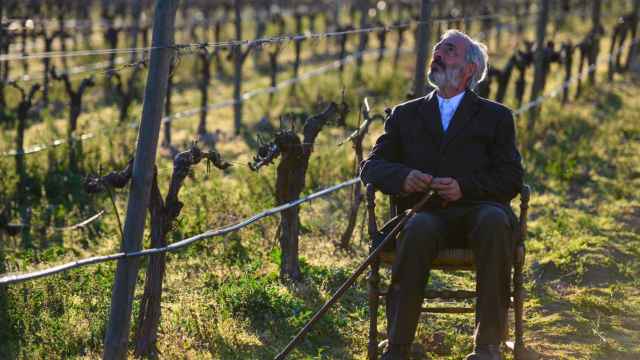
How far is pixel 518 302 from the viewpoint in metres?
4.39

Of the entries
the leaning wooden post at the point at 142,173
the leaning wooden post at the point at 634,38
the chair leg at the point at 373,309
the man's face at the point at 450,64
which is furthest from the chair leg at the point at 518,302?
the leaning wooden post at the point at 634,38

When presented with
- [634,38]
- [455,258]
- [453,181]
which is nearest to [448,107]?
[453,181]

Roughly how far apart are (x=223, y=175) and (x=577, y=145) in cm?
360

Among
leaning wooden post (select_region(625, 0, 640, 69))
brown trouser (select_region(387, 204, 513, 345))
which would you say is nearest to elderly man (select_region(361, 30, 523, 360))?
brown trouser (select_region(387, 204, 513, 345))

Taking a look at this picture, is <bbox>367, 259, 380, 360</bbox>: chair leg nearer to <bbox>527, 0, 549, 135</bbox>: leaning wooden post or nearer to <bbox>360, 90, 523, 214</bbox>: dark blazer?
<bbox>360, 90, 523, 214</bbox>: dark blazer

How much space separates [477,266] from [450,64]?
96 centimetres

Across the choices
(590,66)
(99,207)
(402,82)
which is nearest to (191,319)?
(99,207)

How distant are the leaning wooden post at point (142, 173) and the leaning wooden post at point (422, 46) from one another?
3164 millimetres

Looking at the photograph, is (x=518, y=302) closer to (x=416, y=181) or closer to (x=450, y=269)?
(x=450, y=269)

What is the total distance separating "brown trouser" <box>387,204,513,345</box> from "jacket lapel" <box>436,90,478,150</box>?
0.40 meters

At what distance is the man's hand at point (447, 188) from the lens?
13.8ft

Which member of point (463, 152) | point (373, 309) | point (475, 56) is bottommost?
point (373, 309)

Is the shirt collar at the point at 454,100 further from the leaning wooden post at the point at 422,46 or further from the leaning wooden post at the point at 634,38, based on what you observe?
the leaning wooden post at the point at 634,38

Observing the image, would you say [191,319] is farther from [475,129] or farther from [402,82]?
[402,82]
